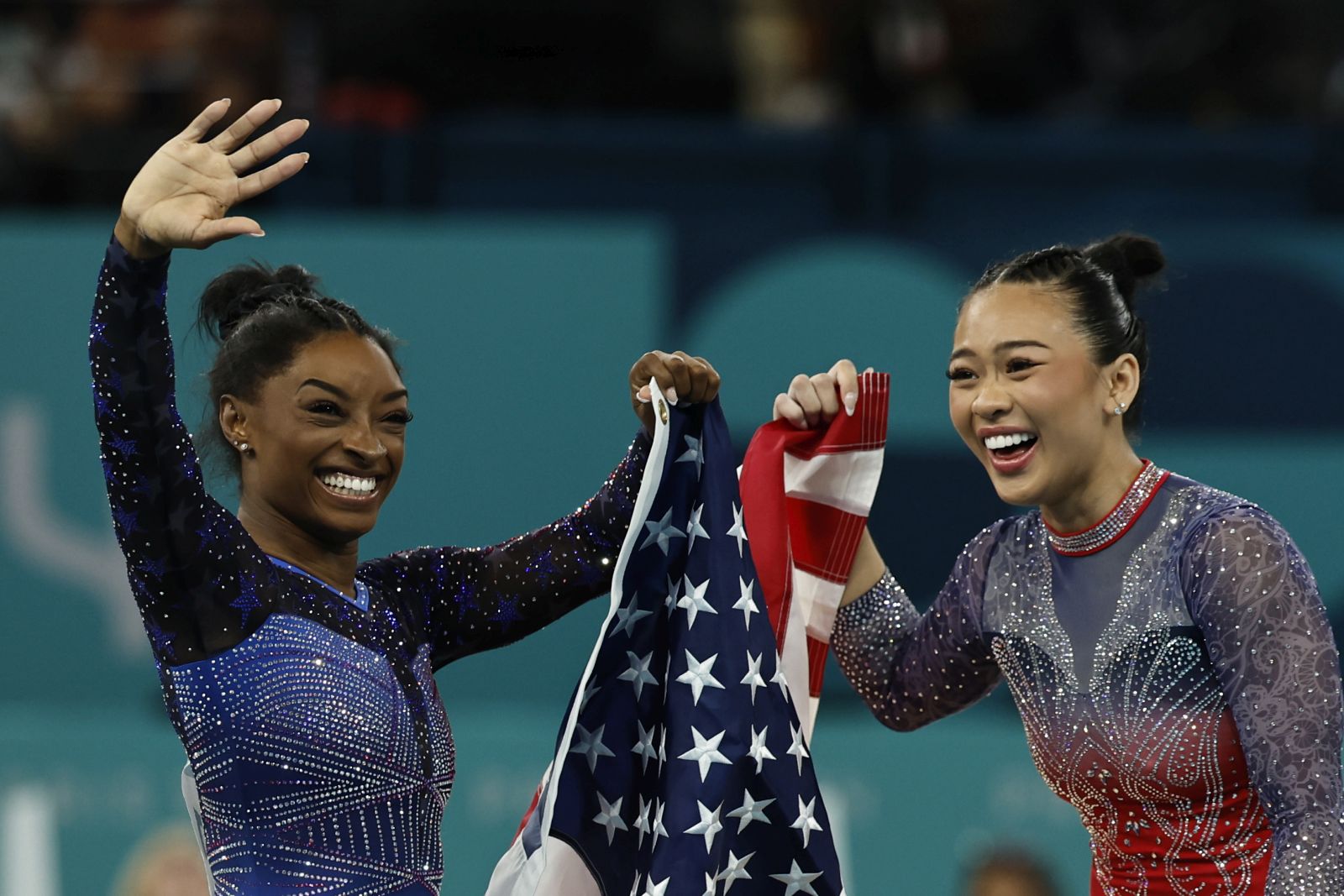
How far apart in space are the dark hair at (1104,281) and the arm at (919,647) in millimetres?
327

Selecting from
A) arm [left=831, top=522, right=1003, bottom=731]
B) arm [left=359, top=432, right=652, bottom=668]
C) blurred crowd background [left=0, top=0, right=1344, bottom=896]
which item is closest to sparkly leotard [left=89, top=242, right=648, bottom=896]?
arm [left=359, top=432, right=652, bottom=668]

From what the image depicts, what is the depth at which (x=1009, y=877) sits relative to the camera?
14.2 ft

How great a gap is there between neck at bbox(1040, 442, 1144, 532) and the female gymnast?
0.52 m

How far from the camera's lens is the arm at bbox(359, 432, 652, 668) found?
2.61 m

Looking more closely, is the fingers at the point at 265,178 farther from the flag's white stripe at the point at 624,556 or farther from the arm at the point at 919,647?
the arm at the point at 919,647

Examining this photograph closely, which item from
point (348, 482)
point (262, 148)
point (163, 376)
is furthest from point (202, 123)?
point (348, 482)

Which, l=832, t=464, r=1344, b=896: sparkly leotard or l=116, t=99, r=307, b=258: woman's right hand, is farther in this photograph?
l=832, t=464, r=1344, b=896: sparkly leotard

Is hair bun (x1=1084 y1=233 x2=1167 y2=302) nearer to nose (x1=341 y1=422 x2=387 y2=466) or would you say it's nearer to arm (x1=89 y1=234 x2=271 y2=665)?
nose (x1=341 y1=422 x2=387 y2=466)

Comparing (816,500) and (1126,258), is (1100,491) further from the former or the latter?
(816,500)

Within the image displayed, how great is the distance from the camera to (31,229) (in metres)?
4.91

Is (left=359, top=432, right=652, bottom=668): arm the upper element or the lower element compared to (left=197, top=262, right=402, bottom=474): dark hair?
lower

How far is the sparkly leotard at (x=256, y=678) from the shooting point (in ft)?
7.06

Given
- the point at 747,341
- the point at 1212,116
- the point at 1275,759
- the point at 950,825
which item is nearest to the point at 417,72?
the point at 747,341

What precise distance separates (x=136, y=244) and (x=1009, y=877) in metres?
2.88
